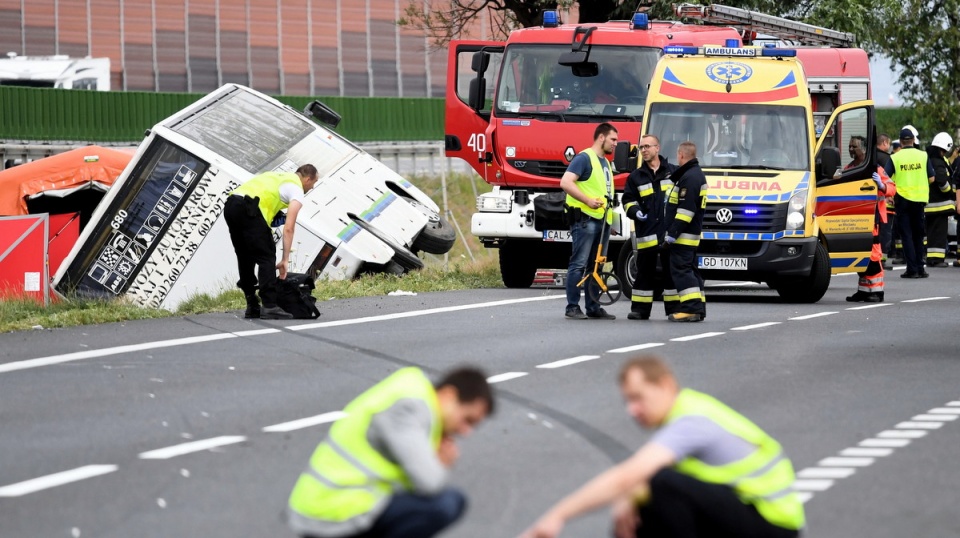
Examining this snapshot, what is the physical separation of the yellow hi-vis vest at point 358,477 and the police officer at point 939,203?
21305 millimetres

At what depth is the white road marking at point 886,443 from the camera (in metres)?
9.08

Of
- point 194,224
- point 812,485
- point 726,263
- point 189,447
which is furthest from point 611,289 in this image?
point 812,485

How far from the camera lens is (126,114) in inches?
Answer: 1800

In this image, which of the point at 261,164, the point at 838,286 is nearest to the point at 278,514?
the point at 261,164

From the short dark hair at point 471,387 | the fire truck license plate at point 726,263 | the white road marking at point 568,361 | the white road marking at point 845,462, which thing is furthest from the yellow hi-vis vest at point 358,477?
the fire truck license plate at point 726,263

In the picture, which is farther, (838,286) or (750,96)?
(838,286)

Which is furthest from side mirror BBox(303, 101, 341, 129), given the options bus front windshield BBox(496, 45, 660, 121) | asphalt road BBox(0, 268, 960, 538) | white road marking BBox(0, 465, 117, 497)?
white road marking BBox(0, 465, 117, 497)

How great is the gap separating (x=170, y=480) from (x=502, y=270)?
1360 centimetres

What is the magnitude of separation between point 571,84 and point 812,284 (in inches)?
163

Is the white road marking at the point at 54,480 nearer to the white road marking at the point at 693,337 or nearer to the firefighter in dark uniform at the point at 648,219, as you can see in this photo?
the white road marking at the point at 693,337

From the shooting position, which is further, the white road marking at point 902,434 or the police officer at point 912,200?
the police officer at point 912,200

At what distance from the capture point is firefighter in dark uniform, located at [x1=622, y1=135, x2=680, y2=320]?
15.9 metres

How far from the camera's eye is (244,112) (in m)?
22.0

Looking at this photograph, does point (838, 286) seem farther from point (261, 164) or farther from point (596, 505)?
point (596, 505)
